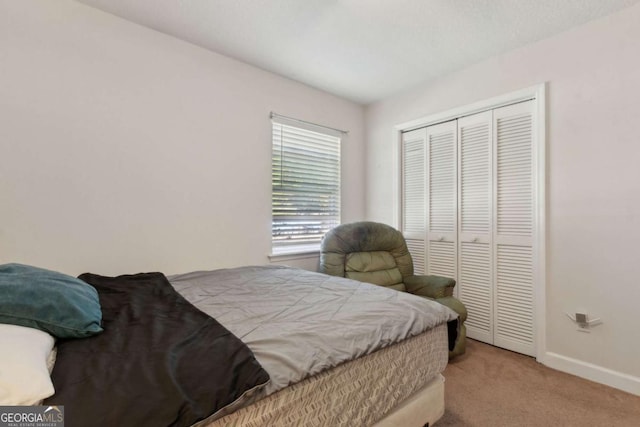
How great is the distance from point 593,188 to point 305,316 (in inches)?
88.6

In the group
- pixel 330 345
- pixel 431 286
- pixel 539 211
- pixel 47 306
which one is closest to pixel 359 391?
pixel 330 345

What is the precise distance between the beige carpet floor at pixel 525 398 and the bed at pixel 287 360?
44 centimetres

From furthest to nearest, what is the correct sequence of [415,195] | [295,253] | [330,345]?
[415,195] → [295,253] → [330,345]

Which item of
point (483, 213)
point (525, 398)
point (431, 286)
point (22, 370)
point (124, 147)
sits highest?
point (124, 147)

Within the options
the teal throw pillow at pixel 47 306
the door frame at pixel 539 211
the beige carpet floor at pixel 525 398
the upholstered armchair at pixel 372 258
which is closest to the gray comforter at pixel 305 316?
the teal throw pillow at pixel 47 306

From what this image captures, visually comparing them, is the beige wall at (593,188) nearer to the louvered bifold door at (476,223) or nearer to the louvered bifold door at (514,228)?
the louvered bifold door at (514,228)

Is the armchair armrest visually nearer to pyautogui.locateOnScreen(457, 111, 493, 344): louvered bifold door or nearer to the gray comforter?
pyautogui.locateOnScreen(457, 111, 493, 344): louvered bifold door

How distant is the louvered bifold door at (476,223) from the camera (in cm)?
270

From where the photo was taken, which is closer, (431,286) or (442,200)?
(431,286)

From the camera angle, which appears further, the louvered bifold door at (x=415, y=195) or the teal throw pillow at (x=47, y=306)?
the louvered bifold door at (x=415, y=195)

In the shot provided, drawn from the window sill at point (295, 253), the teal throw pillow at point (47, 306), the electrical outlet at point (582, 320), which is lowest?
the electrical outlet at point (582, 320)

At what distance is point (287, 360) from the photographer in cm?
95

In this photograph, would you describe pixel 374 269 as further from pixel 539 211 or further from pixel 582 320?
pixel 582 320

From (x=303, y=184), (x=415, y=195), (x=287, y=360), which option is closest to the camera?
Result: (x=287, y=360)
